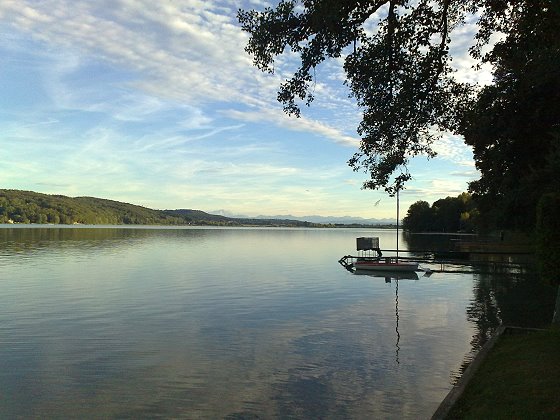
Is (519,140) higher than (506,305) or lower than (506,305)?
higher

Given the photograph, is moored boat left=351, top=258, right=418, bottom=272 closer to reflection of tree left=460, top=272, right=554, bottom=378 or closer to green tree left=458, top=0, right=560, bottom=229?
reflection of tree left=460, top=272, right=554, bottom=378

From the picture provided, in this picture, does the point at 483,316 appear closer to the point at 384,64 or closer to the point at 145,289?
the point at 384,64

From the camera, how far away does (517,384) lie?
33.7 feet

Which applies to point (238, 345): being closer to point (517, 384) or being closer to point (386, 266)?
point (517, 384)

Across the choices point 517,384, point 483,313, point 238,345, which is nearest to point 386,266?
point 483,313

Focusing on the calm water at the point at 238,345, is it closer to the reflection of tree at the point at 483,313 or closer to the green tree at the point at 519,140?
the reflection of tree at the point at 483,313

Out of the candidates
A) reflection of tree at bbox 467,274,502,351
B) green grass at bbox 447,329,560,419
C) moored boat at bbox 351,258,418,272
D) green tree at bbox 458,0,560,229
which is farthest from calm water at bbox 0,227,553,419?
moored boat at bbox 351,258,418,272

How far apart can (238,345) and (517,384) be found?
40.5ft

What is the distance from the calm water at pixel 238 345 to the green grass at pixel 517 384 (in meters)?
2.32

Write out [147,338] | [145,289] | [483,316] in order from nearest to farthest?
[147,338], [483,316], [145,289]

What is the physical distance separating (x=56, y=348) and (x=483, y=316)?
23.7m

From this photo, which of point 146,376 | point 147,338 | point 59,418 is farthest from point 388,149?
point 147,338

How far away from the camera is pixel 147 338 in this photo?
821 inches

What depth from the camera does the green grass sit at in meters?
8.77
